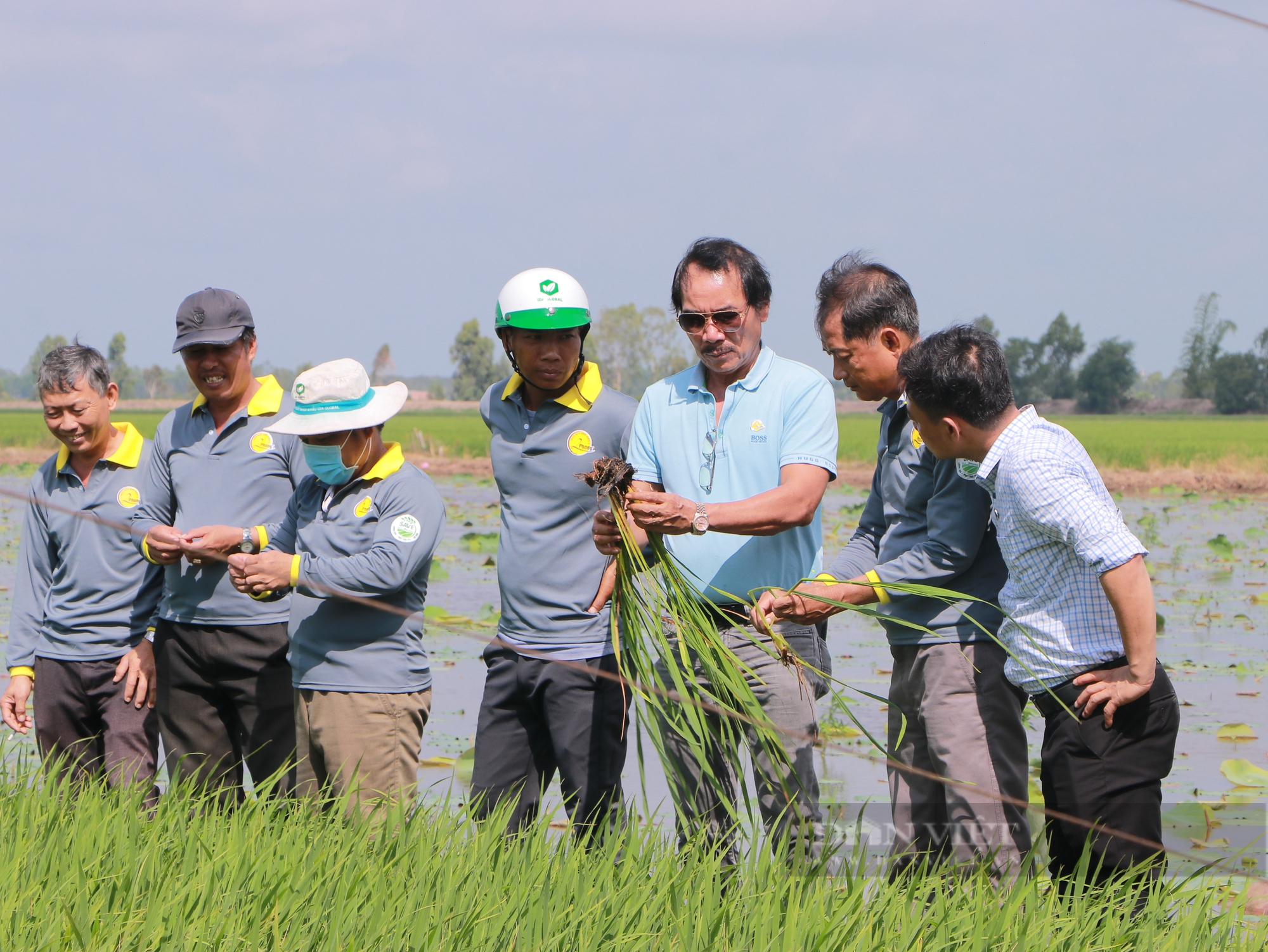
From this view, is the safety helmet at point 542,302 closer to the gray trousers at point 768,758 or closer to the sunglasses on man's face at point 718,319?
the sunglasses on man's face at point 718,319

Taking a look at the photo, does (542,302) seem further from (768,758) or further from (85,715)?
(85,715)

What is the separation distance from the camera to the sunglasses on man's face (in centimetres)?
287

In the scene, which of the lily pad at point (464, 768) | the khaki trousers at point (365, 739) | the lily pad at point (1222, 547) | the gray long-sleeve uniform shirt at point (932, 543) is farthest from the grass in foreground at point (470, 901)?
the lily pad at point (1222, 547)

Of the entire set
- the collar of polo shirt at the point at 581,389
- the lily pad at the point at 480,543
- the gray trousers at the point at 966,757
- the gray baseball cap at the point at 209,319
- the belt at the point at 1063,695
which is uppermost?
the gray baseball cap at the point at 209,319

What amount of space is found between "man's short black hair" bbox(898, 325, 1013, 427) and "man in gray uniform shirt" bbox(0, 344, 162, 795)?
7.14 feet

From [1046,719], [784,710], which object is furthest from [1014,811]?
[784,710]

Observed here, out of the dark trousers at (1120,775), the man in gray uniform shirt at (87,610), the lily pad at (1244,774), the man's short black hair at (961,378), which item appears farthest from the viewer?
the lily pad at (1244,774)

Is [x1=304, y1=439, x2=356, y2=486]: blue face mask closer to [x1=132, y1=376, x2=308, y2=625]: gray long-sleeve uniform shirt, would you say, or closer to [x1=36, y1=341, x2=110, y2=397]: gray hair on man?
[x1=132, y1=376, x2=308, y2=625]: gray long-sleeve uniform shirt

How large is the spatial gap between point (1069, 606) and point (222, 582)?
6.89ft

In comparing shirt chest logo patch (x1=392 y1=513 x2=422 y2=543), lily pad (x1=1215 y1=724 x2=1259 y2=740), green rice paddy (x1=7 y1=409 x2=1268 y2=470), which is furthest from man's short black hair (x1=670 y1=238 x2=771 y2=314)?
green rice paddy (x1=7 y1=409 x2=1268 y2=470)

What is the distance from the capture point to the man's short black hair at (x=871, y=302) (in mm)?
2695

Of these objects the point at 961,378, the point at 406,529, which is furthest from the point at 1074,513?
the point at 406,529

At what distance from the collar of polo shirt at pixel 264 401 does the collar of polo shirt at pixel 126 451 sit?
23cm

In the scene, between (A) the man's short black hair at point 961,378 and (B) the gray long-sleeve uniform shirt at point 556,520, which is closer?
(A) the man's short black hair at point 961,378
